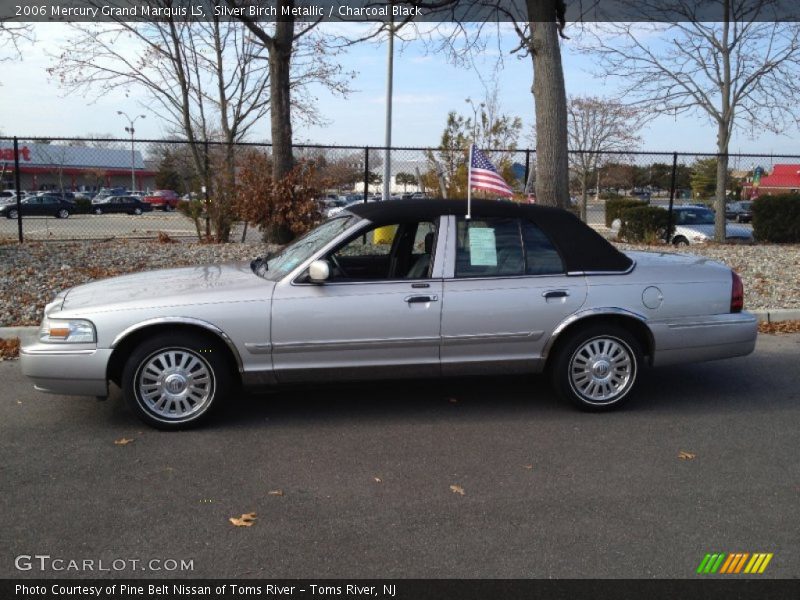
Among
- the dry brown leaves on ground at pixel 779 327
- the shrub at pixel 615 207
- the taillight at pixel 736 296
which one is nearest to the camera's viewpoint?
the taillight at pixel 736 296

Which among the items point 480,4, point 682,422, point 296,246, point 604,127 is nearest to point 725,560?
point 682,422

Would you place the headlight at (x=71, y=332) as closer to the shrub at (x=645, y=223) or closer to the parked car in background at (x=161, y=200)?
the shrub at (x=645, y=223)

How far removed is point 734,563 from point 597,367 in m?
2.22

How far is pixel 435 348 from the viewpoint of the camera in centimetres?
528

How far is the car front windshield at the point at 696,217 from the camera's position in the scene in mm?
20031

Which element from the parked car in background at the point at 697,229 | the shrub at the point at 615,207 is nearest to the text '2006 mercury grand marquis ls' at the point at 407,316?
the parked car in background at the point at 697,229

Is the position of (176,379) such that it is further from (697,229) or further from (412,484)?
(697,229)

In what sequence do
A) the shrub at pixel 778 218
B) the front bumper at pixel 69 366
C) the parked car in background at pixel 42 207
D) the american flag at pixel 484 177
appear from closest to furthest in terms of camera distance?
the front bumper at pixel 69 366 → the american flag at pixel 484 177 → the shrub at pixel 778 218 → the parked car in background at pixel 42 207

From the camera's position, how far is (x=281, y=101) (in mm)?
13023

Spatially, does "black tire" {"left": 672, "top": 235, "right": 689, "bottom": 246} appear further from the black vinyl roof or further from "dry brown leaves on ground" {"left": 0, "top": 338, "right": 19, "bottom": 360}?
"dry brown leaves on ground" {"left": 0, "top": 338, "right": 19, "bottom": 360}

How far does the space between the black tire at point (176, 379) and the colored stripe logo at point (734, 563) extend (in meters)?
3.20

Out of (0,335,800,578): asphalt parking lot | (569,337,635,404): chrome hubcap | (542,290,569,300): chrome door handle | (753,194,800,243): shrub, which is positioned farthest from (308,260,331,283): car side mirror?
(753,194,800,243): shrub
